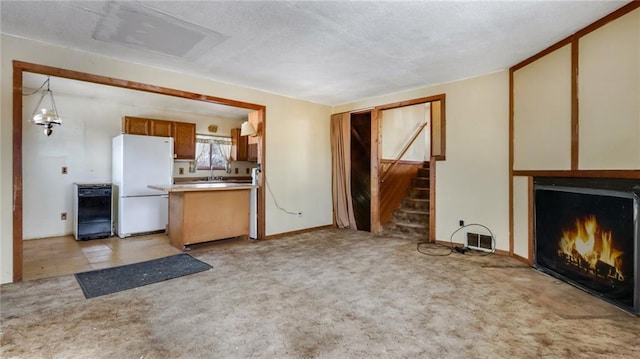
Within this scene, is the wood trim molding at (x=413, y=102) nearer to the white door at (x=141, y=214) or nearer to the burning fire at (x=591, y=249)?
the burning fire at (x=591, y=249)

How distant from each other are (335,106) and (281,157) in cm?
172

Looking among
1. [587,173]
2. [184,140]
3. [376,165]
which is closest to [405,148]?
[376,165]

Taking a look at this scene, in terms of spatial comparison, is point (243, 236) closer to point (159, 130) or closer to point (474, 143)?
point (159, 130)

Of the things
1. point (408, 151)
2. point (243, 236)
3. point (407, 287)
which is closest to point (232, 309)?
point (407, 287)

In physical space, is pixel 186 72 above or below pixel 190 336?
above

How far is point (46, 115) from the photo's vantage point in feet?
14.0

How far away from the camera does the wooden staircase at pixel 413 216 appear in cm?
497

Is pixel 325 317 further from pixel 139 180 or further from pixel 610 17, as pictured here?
pixel 139 180

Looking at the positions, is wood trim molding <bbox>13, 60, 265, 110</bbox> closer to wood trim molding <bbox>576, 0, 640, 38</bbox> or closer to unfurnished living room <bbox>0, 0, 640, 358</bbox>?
unfurnished living room <bbox>0, 0, 640, 358</bbox>

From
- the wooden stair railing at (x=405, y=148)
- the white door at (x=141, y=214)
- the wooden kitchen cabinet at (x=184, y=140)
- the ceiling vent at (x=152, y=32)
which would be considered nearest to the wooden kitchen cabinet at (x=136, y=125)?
the wooden kitchen cabinet at (x=184, y=140)

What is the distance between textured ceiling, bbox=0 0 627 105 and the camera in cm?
234

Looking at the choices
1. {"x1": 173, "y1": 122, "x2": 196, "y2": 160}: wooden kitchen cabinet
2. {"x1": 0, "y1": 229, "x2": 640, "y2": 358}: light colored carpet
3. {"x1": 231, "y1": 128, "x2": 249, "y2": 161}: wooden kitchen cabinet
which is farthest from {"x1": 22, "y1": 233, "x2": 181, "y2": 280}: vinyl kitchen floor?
{"x1": 231, "y1": 128, "x2": 249, "y2": 161}: wooden kitchen cabinet

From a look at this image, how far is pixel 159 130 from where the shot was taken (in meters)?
5.75

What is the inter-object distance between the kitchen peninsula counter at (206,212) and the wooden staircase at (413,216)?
2607 millimetres
